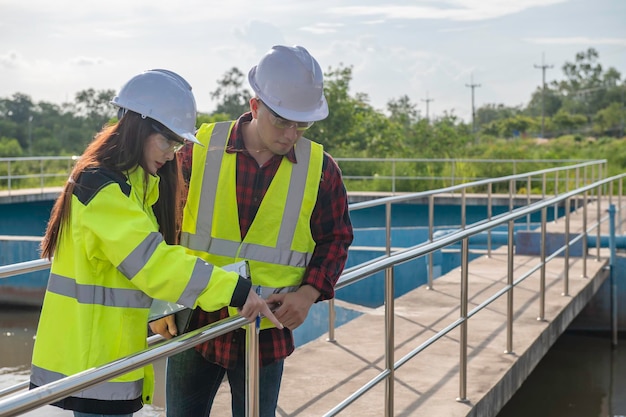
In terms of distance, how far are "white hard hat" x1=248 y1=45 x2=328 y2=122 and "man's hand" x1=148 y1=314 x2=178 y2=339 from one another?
691mm

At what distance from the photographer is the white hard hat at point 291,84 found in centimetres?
248

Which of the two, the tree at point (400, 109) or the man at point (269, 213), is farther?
the tree at point (400, 109)

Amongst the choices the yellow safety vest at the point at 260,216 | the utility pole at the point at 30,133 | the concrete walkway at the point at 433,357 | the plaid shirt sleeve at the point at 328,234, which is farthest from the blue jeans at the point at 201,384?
the utility pole at the point at 30,133

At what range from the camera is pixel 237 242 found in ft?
8.49

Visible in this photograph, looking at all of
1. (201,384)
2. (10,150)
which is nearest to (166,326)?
(201,384)

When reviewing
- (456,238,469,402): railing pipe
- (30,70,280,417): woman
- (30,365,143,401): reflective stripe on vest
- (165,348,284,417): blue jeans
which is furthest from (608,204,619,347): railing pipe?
(30,365,143,401): reflective stripe on vest

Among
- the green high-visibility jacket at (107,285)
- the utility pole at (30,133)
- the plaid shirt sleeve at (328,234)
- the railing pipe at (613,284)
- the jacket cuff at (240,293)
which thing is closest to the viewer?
the green high-visibility jacket at (107,285)

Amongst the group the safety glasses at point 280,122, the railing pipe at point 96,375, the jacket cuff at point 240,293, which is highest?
the safety glasses at point 280,122

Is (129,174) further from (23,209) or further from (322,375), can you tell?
(23,209)

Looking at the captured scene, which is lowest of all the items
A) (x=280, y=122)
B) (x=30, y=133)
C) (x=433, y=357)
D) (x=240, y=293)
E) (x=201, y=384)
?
(x=433, y=357)

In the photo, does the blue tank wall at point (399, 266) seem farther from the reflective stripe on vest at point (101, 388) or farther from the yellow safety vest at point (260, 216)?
the reflective stripe on vest at point (101, 388)

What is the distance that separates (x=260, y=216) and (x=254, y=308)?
0.36 metres

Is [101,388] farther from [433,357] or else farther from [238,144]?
[433,357]

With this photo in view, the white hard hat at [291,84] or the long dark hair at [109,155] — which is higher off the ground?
the white hard hat at [291,84]
